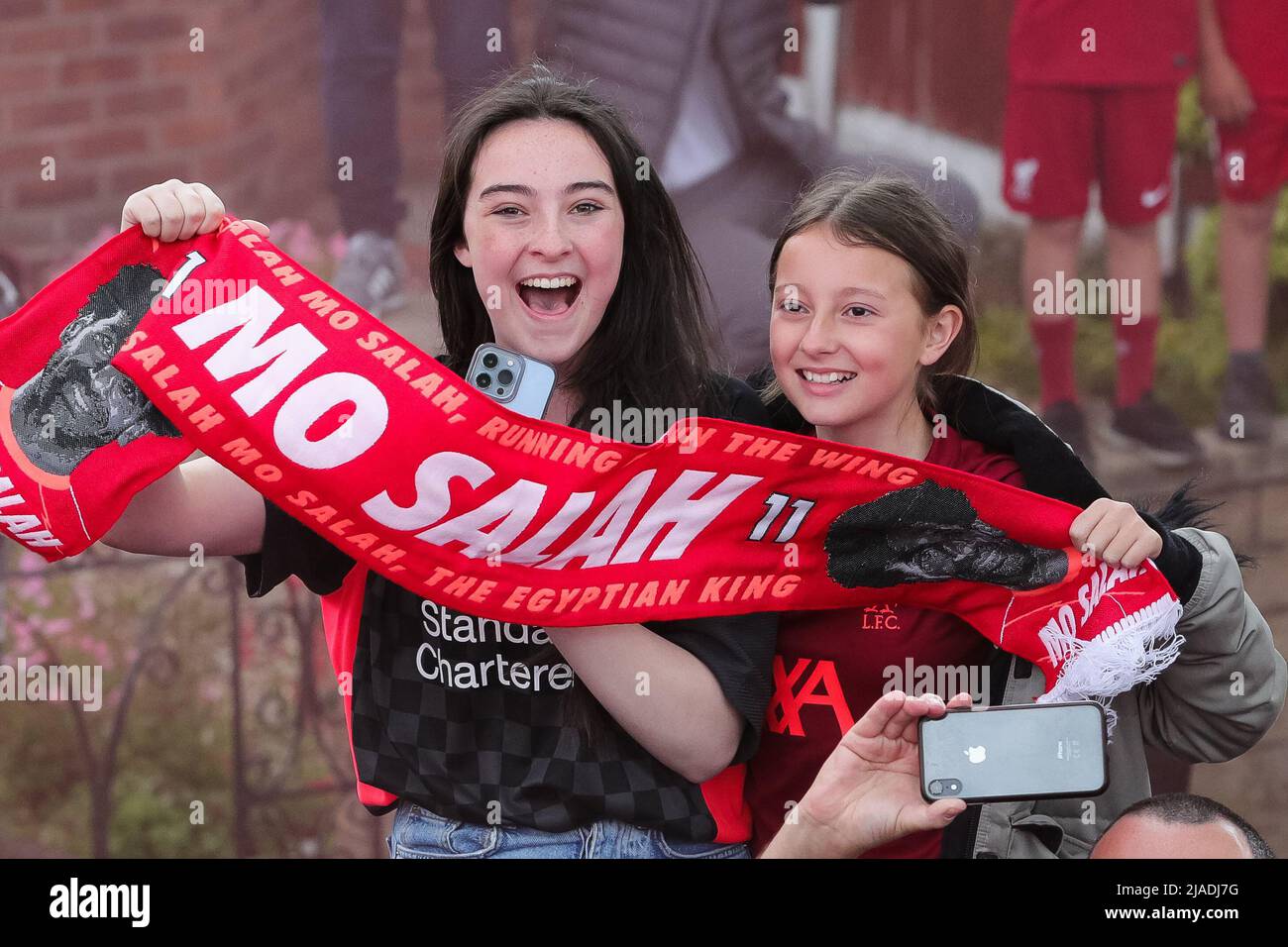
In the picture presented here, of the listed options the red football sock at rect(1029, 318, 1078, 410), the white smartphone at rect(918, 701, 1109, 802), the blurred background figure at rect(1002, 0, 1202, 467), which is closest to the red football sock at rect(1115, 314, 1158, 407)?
the blurred background figure at rect(1002, 0, 1202, 467)

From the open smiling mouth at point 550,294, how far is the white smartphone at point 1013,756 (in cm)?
80

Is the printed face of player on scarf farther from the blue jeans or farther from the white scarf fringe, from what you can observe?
the blue jeans

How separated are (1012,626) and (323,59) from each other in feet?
8.65

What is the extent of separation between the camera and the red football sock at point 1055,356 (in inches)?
167

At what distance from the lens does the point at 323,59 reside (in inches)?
160

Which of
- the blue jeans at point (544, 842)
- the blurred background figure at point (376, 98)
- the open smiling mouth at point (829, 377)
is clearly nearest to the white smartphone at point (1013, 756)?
the blue jeans at point (544, 842)

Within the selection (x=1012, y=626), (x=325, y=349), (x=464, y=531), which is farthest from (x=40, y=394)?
(x=1012, y=626)

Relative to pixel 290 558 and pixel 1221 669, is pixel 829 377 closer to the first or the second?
pixel 1221 669

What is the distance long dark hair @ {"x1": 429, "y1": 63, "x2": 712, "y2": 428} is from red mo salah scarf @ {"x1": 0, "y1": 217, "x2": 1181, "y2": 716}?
16 centimetres

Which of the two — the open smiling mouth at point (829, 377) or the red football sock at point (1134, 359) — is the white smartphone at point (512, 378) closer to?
the open smiling mouth at point (829, 377)

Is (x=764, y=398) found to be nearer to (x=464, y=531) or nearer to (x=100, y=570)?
(x=464, y=531)
